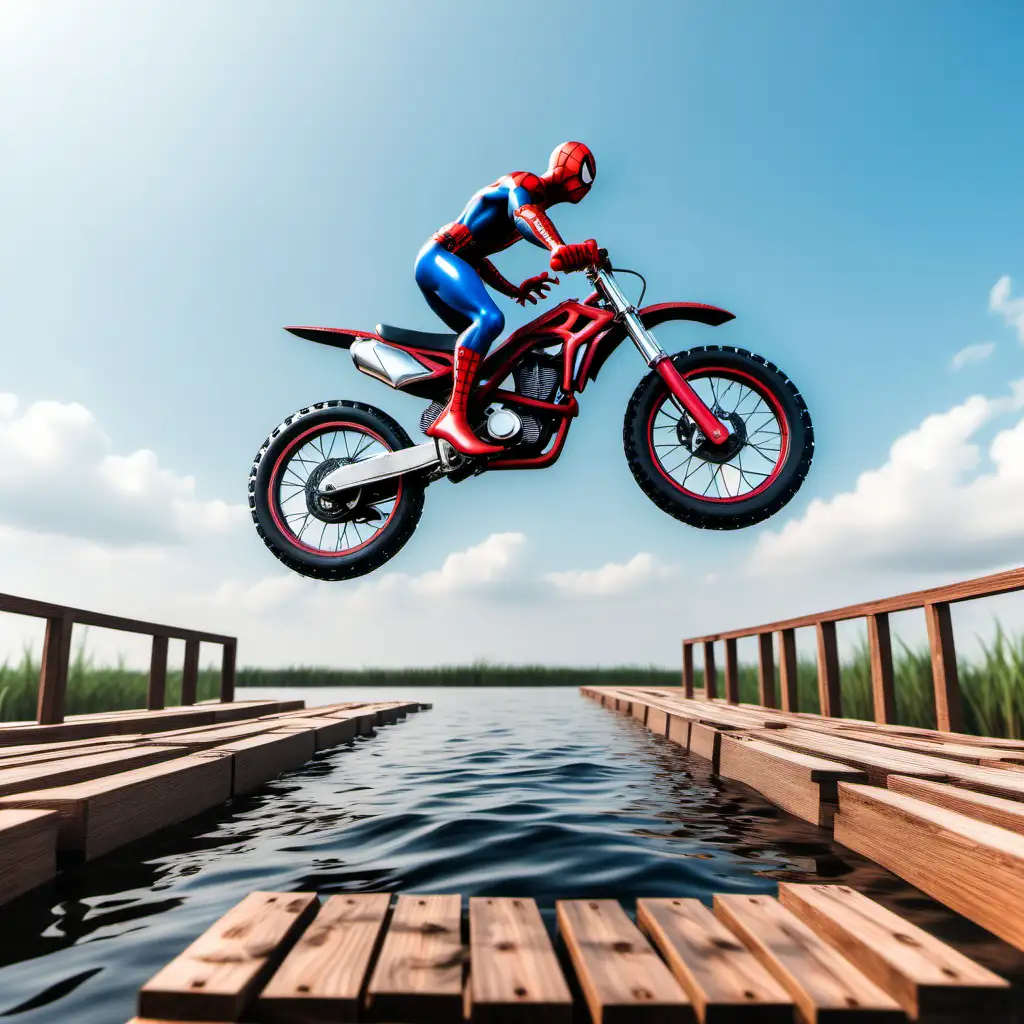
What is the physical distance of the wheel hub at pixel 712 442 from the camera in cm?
374

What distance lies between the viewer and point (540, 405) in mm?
3898

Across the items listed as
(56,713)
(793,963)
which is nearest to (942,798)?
(793,963)

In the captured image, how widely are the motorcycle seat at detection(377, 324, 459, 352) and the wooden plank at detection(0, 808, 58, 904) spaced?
9.03 feet

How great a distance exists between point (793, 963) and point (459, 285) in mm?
3393

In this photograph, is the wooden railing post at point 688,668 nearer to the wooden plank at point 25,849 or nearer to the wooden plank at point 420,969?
the wooden plank at point 25,849

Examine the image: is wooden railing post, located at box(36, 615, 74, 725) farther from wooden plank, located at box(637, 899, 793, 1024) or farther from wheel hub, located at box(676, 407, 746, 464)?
wooden plank, located at box(637, 899, 793, 1024)

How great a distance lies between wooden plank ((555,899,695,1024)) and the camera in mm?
1258

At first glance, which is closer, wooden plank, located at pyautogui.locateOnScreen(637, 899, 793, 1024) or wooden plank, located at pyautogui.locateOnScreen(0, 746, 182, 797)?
wooden plank, located at pyautogui.locateOnScreen(637, 899, 793, 1024)

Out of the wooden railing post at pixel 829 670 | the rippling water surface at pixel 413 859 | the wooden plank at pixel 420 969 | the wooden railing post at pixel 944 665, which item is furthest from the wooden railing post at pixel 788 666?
the wooden plank at pixel 420 969

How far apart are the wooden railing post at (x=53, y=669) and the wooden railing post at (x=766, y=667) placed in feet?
19.1

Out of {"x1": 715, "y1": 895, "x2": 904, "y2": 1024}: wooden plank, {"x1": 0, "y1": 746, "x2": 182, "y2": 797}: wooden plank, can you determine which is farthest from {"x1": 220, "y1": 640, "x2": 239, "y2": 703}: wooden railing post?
{"x1": 715, "y1": 895, "x2": 904, "y2": 1024}: wooden plank

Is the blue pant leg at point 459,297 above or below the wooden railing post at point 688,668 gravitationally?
above

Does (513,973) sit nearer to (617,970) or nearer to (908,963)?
(617,970)

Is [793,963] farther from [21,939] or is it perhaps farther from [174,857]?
[174,857]
